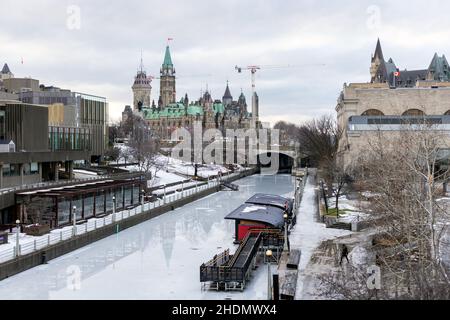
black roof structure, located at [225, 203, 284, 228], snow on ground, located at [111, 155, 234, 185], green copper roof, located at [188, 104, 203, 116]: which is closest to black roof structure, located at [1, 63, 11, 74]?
green copper roof, located at [188, 104, 203, 116]

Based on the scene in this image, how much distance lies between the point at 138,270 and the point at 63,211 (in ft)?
36.7

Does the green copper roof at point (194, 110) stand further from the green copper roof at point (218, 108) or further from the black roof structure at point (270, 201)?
the black roof structure at point (270, 201)

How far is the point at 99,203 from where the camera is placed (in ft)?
126

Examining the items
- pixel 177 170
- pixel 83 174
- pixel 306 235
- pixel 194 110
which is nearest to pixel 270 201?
pixel 306 235

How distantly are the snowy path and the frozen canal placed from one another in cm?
156

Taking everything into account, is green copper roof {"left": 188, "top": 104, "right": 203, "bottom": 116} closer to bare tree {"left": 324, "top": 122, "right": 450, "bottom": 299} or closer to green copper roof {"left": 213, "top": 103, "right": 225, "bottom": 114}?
green copper roof {"left": 213, "top": 103, "right": 225, "bottom": 114}

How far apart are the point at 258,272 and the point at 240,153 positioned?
90.0 metres

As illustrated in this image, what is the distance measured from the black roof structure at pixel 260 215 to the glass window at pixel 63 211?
32.5 ft

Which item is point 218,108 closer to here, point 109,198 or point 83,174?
point 83,174
